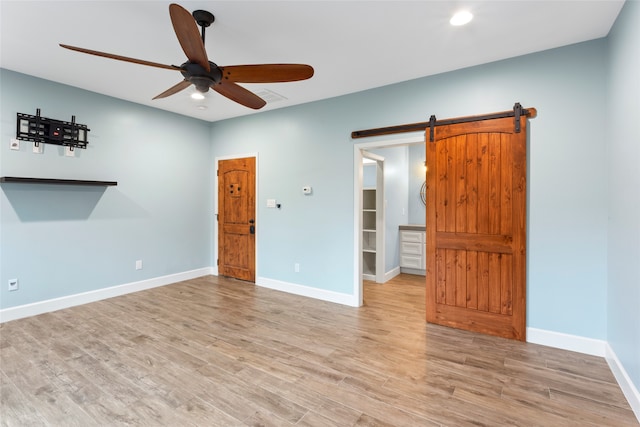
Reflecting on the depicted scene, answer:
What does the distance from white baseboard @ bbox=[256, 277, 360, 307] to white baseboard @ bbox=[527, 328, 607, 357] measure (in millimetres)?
1884

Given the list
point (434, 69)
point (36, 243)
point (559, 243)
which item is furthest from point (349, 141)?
point (36, 243)

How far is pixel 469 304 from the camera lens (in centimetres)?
320

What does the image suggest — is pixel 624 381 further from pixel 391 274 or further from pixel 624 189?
pixel 391 274

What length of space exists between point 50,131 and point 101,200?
983 millimetres

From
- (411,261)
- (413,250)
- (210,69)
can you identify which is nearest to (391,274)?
(411,261)

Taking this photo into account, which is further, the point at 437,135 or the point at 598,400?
the point at 437,135

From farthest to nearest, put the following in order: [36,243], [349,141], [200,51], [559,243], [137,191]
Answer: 1. [137,191]
2. [349,141]
3. [36,243]
4. [559,243]
5. [200,51]

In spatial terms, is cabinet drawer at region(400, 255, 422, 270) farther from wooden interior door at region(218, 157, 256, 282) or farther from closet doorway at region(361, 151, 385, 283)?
wooden interior door at region(218, 157, 256, 282)

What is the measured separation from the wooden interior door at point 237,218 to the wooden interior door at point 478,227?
2.89 m

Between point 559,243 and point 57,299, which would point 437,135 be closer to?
point 559,243

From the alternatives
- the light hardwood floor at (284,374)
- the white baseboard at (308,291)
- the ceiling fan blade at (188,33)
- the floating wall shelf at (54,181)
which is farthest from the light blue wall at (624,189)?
the floating wall shelf at (54,181)

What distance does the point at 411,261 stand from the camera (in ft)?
18.7

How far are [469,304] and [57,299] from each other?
4821 mm

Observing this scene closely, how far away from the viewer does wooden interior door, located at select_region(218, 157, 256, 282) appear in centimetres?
511
